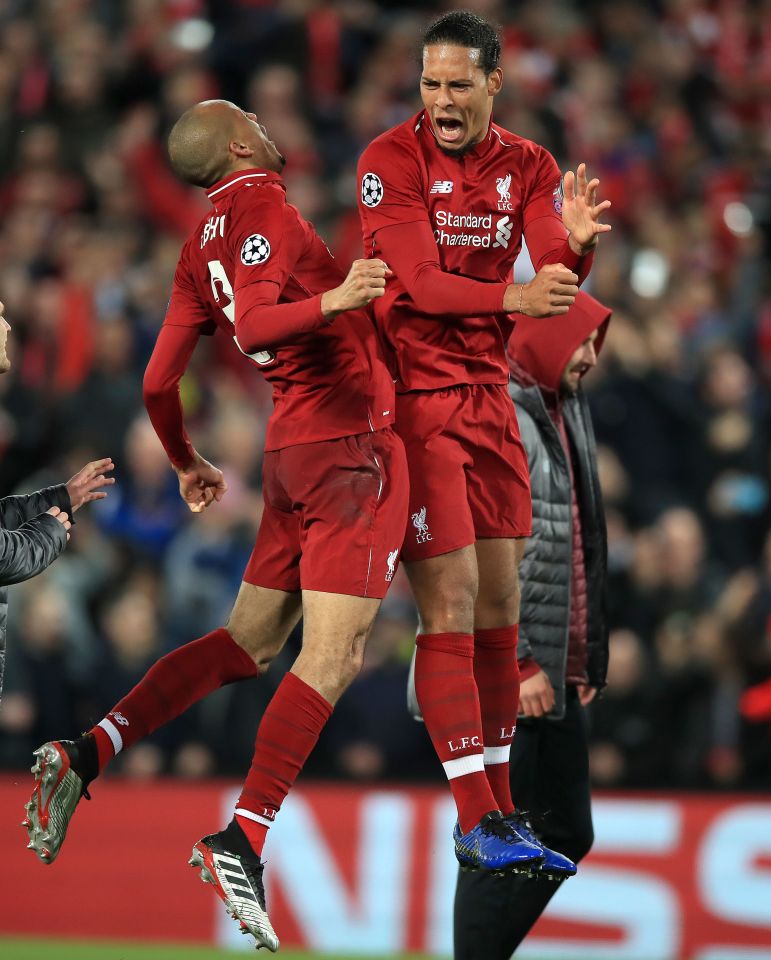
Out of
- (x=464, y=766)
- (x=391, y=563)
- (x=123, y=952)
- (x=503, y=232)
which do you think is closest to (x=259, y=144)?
(x=503, y=232)

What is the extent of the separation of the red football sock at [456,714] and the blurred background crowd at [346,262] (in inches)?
107

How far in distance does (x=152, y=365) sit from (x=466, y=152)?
1.06 meters

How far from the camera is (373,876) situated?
24.9 feet

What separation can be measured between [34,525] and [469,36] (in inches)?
69.9

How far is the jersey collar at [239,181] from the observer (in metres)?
4.54

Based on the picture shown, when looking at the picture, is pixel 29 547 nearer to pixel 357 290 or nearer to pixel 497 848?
pixel 357 290

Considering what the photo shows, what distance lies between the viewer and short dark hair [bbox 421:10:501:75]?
4.50 m

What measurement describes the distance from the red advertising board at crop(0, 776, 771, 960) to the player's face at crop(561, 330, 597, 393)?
9.38ft

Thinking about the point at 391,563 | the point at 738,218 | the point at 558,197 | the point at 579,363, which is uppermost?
the point at 738,218

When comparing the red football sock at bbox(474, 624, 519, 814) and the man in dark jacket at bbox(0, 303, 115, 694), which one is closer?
the man in dark jacket at bbox(0, 303, 115, 694)

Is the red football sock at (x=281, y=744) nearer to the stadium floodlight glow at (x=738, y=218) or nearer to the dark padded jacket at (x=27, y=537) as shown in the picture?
the dark padded jacket at (x=27, y=537)

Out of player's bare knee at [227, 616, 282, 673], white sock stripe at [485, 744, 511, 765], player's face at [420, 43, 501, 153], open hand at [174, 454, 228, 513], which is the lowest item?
white sock stripe at [485, 744, 511, 765]

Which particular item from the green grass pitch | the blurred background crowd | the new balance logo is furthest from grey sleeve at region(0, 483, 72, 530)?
the green grass pitch

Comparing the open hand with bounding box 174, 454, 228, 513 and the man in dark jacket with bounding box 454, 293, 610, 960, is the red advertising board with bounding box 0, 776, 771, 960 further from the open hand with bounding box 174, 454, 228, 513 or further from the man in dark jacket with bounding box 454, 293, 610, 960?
the open hand with bounding box 174, 454, 228, 513
